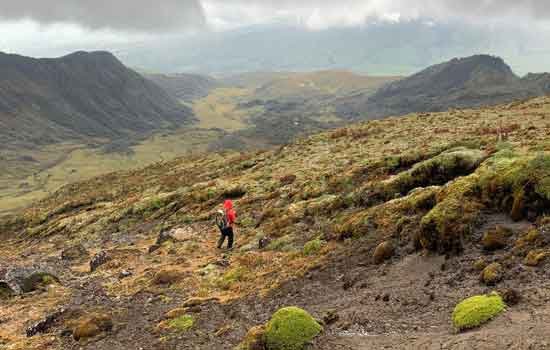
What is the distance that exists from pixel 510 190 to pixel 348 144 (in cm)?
3946

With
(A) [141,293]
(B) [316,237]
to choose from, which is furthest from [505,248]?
(A) [141,293]

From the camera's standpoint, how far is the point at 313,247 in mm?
24172

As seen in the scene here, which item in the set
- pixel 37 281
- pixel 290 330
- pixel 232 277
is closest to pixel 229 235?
pixel 232 277

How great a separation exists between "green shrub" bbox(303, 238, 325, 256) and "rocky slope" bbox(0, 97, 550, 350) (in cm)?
8

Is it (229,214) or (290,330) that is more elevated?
(229,214)

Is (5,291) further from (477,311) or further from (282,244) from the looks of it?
(477,311)

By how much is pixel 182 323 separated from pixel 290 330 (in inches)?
263

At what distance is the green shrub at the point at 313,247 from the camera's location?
78.3ft

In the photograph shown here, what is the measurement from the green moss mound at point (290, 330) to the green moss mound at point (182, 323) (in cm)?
546

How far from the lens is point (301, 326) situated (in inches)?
575

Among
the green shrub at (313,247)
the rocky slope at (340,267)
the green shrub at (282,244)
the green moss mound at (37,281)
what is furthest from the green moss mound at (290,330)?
the green moss mound at (37,281)

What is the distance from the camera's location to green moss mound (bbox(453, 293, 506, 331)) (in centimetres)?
1265

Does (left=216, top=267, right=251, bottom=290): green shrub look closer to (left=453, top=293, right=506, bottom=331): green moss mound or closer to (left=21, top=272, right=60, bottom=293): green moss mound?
(left=453, top=293, right=506, bottom=331): green moss mound

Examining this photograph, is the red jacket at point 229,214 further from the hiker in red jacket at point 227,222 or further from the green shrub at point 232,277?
the green shrub at point 232,277
